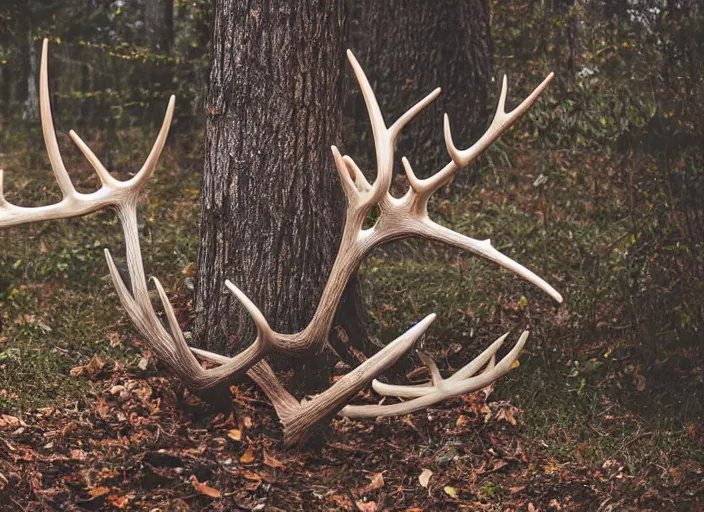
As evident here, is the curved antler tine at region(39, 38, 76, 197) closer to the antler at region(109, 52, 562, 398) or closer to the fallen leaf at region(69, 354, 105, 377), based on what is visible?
the antler at region(109, 52, 562, 398)

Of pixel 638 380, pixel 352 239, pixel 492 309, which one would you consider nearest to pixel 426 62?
pixel 492 309

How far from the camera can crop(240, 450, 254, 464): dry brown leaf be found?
14.8ft

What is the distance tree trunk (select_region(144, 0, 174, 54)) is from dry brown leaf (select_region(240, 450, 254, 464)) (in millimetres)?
4533

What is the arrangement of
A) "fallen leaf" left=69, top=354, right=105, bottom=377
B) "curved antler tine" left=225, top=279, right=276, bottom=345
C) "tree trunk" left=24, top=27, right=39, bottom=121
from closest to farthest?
"curved antler tine" left=225, top=279, right=276, bottom=345, "fallen leaf" left=69, top=354, right=105, bottom=377, "tree trunk" left=24, top=27, right=39, bottom=121

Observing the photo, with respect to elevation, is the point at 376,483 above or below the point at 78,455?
below

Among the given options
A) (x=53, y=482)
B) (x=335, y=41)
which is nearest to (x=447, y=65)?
(x=335, y=41)

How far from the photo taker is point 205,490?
14.2 ft

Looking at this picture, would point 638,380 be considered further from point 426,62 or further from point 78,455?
point 426,62

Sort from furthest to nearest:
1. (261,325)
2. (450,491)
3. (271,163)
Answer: (271,163), (450,491), (261,325)

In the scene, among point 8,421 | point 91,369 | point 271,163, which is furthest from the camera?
point 91,369

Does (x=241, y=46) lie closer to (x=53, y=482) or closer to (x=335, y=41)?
(x=335, y=41)

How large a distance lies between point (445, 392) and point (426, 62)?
3495 millimetres

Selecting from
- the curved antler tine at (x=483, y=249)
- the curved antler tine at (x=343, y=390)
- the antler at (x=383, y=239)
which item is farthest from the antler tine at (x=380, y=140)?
the curved antler tine at (x=343, y=390)

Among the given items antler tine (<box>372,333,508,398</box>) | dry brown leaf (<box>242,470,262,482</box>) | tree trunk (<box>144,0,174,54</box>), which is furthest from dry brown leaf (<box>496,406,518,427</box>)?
tree trunk (<box>144,0,174,54</box>)
